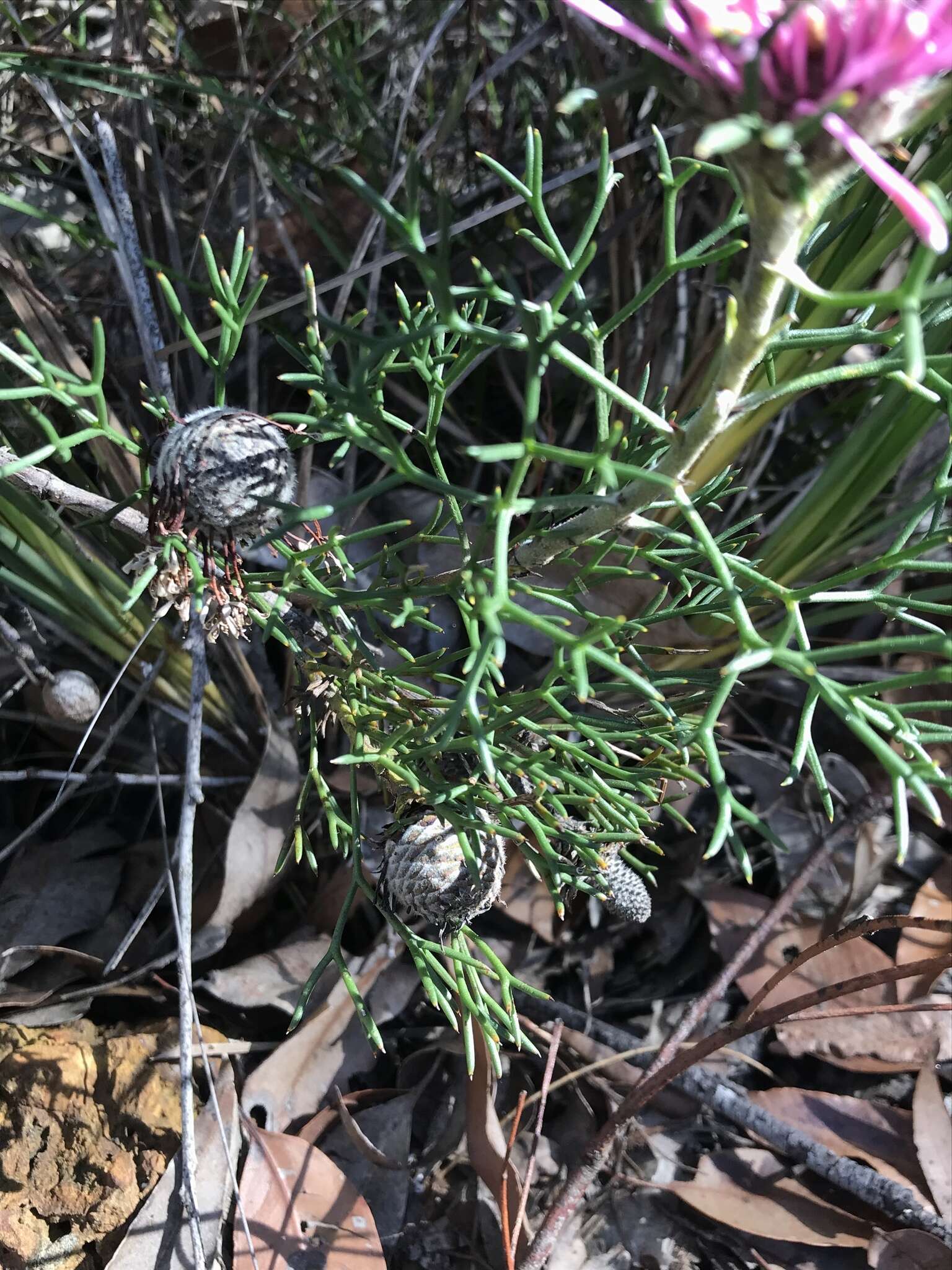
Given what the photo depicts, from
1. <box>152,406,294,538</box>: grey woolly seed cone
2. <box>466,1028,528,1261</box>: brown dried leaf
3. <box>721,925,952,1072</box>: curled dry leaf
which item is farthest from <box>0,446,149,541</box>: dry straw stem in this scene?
<box>721,925,952,1072</box>: curled dry leaf

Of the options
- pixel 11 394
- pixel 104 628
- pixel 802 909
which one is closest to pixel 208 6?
pixel 104 628

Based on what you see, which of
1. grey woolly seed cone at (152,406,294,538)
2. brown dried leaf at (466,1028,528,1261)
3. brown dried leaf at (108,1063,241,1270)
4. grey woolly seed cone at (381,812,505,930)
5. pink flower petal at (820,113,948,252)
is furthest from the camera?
brown dried leaf at (466,1028,528,1261)

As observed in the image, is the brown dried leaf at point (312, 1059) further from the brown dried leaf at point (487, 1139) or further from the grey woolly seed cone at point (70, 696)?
the grey woolly seed cone at point (70, 696)

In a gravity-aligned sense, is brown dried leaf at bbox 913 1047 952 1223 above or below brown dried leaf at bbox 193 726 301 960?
below

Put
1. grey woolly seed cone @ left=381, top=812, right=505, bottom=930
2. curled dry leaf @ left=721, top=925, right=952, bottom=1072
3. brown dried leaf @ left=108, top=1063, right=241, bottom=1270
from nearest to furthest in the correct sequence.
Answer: grey woolly seed cone @ left=381, top=812, right=505, bottom=930 → brown dried leaf @ left=108, top=1063, right=241, bottom=1270 → curled dry leaf @ left=721, top=925, right=952, bottom=1072

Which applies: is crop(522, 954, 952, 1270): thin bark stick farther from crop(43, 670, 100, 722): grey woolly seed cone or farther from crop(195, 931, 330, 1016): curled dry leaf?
crop(43, 670, 100, 722): grey woolly seed cone

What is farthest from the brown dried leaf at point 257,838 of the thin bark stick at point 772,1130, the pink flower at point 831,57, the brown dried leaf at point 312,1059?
the pink flower at point 831,57

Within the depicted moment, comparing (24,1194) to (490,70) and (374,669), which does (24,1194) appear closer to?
(374,669)
